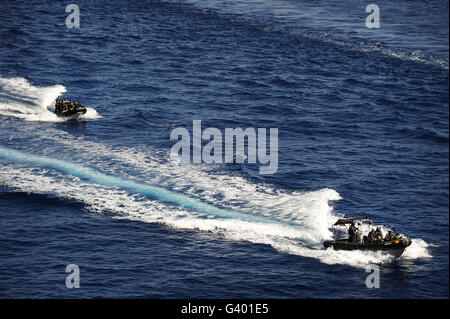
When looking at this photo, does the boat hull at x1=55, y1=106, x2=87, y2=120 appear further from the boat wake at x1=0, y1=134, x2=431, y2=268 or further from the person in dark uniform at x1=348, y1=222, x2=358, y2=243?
the person in dark uniform at x1=348, y1=222, x2=358, y2=243

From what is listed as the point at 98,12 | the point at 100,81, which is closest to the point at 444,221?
the point at 100,81

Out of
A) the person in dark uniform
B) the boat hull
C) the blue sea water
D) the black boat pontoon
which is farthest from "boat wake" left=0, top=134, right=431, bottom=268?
the boat hull

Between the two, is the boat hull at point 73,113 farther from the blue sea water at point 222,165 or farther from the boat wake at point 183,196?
the boat wake at point 183,196

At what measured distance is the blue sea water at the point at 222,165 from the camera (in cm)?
6044

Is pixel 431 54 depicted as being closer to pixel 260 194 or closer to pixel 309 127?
pixel 309 127

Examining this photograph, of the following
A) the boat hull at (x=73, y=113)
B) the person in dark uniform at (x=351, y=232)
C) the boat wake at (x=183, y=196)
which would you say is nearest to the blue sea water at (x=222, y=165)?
the boat wake at (x=183, y=196)

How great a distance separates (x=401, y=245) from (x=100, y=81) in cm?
6659

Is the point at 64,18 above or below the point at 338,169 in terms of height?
above

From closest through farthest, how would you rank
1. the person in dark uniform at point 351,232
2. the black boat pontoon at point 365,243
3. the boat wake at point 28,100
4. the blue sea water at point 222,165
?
1. the blue sea water at point 222,165
2. the black boat pontoon at point 365,243
3. the person in dark uniform at point 351,232
4. the boat wake at point 28,100

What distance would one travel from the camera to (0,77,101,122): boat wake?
327 ft

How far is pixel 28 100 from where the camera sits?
104 meters

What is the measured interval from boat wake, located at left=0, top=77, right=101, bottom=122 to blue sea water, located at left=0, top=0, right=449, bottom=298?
1.13 ft

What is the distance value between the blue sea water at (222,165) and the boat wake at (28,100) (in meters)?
0.35

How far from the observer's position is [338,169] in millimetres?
81562
